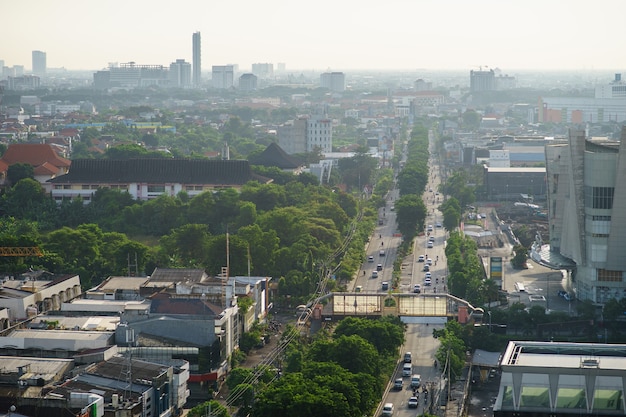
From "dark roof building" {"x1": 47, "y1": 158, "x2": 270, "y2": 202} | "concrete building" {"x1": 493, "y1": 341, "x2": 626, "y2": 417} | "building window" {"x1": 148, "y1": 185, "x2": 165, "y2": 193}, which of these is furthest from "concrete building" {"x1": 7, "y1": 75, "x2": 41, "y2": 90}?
"concrete building" {"x1": 493, "y1": 341, "x2": 626, "y2": 417}

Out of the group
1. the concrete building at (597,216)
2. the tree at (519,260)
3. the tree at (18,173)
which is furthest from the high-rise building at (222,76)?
the concrete building at (597,216)

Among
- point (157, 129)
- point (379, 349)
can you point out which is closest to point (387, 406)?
point (379, 349)

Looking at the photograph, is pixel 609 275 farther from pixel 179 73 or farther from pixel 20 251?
pixel 179 73

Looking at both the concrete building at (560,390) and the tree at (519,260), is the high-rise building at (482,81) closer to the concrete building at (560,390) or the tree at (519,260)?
the tree at (519,260)

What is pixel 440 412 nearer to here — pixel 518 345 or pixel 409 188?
pixel 518 345

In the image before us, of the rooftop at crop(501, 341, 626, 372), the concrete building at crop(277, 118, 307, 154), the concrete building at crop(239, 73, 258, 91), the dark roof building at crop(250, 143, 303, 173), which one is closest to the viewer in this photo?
the rooftop at crop(501, 341, 626, 372)

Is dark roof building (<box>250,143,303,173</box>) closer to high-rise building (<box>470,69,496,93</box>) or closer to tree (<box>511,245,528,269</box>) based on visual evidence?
tree (<box>511,245,528,269</box>)
